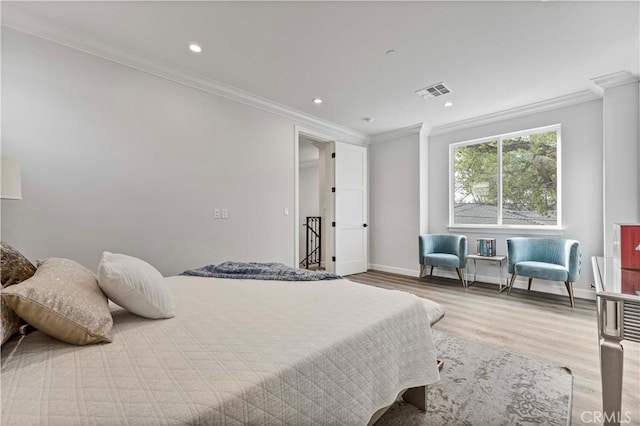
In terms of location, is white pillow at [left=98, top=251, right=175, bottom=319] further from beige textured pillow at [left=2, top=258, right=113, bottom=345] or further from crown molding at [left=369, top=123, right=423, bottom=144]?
crown molding at [left=369, top=123, right=423, bottom=144]

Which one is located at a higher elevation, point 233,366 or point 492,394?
point 233,366

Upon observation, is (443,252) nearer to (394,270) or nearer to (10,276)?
(394,270)

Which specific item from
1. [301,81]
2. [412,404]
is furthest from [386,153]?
[412,404]

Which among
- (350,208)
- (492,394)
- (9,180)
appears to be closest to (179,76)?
(9,180)

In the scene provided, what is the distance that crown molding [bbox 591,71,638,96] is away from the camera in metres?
2.88

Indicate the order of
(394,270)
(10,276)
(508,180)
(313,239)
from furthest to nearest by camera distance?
(313,239) → (394,270) → (508,180) → (10,276)

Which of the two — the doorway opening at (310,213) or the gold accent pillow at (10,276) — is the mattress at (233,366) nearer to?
the gold accent pillow at (10,276)

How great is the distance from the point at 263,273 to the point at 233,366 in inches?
51.8

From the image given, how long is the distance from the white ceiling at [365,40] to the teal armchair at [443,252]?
2.16m

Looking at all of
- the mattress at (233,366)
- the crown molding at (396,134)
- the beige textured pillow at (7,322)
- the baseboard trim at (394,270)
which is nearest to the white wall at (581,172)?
the crown molding at (396,134)

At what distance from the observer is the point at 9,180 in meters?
1.62

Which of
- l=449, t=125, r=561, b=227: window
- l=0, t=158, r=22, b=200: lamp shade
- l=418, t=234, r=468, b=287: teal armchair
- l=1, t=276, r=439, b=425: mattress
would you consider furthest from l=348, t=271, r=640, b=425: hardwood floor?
l=0, t=158, r=22, b=200: lamp shade

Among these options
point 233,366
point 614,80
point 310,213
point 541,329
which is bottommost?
point 541,329

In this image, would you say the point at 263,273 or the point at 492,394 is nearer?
the point at 492,394
